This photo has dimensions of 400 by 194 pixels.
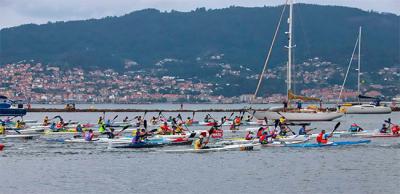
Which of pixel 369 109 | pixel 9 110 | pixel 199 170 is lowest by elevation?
pixel 199 170

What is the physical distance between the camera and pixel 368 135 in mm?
69875

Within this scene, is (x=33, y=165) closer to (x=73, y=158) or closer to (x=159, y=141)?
(x=73, y=158)

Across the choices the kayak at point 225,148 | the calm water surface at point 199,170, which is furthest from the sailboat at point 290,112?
the kayak at point 225,148

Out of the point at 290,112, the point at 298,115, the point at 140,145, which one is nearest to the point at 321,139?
the point at 140,145

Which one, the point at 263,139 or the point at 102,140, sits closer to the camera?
the point at 263,139

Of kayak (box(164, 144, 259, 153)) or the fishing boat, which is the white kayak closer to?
kayak (box(164, 144, 259, 153))

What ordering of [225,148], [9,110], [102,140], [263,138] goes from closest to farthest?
1. [225,148]
2. [263,138]
3. [102,140]
4. [9,110]

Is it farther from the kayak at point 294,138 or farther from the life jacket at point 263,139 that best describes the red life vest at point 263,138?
the kayak at point 294,138

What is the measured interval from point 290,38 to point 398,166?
46.2 meters

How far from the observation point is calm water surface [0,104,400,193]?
1624 inches

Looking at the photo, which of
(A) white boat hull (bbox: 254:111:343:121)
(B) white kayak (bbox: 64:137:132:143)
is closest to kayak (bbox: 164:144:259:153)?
(B) white kayak (bbox: 64:137:132:143)

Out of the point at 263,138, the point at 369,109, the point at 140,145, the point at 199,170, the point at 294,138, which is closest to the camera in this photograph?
the point at 199,170

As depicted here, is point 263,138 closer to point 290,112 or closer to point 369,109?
point 290,112

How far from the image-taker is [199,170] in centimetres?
4794
